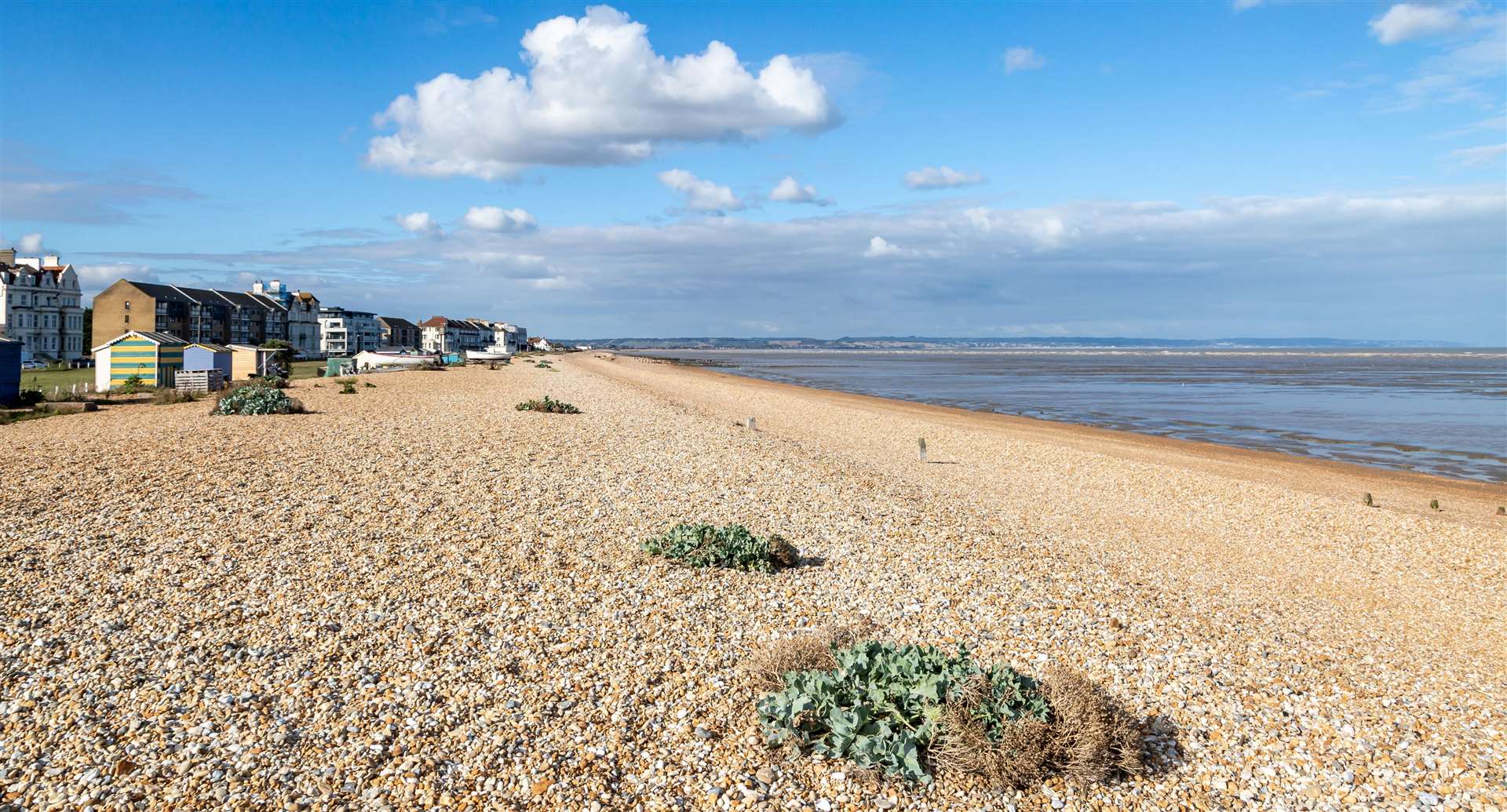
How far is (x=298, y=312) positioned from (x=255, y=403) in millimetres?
97819

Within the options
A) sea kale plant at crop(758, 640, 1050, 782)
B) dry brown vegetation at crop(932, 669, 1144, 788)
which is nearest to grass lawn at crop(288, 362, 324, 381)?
sea kale plant at crop(758, 640, 1050, 782)

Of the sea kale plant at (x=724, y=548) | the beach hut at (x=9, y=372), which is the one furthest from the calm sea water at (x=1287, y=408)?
the beach hut at (x=9, y=372)

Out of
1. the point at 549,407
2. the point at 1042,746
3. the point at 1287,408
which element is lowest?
the point at 1042,746

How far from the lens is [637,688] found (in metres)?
5.96

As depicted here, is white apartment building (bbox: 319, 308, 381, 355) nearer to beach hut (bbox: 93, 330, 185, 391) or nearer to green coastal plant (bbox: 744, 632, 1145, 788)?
beach hut (bbox: 93, 330, 185, 391)

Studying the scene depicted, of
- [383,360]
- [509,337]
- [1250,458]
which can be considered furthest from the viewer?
[509,337]

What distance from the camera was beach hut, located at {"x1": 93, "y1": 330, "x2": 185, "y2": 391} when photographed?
1170 inches

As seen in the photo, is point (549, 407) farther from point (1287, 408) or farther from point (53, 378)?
point (53, 378)

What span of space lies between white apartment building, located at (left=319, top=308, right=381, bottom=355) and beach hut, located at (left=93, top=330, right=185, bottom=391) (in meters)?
85.5

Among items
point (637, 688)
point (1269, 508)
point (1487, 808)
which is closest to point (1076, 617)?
point (1487, 808)

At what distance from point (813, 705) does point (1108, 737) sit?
5.76 ft

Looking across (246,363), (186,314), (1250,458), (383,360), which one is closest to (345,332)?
(186,314)

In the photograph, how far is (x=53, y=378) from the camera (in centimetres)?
4481

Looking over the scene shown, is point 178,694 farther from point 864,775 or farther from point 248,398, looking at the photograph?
point 248,398
